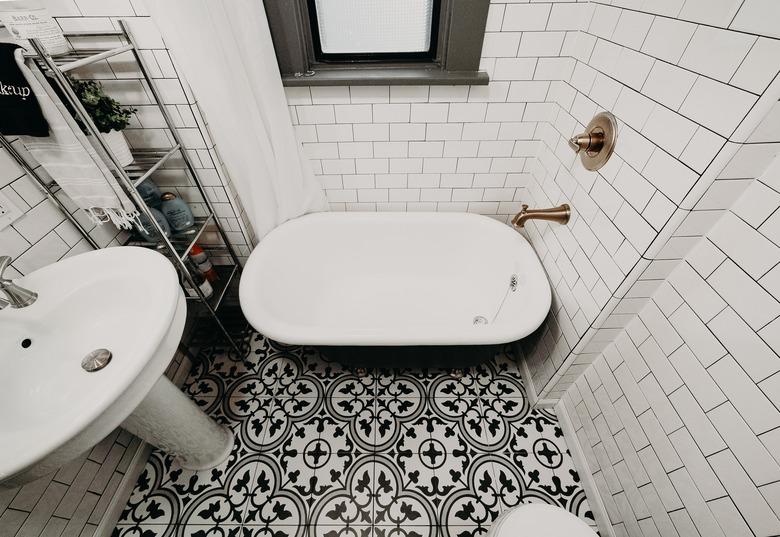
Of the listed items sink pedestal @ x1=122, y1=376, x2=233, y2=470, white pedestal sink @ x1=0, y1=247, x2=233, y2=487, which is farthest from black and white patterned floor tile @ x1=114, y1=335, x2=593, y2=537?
white pedestal sink @ x1=0, y1=247, x2=233, y2=487

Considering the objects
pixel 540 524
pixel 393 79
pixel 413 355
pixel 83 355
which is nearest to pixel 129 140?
pixel 83 355

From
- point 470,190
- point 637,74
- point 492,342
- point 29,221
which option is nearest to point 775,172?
point 637,74

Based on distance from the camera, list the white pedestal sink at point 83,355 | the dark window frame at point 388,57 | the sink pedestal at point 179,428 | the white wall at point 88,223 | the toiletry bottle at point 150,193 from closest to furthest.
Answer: the white pedestal sink at point 83,355 → the white wall at point 88,223 → the sink pedestal at point 179,428 → the dark window frame at point 388,57 → the toiletry bottle at point 150,193

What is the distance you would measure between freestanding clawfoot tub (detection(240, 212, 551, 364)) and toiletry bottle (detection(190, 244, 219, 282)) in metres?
0.25

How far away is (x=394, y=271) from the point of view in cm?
182

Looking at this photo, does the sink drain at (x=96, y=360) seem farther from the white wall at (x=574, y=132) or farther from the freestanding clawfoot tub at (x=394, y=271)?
the white wall at (x=574, y=132)

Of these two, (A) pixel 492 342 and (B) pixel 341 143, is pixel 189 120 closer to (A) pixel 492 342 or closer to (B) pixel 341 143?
(B) pixel 341 143

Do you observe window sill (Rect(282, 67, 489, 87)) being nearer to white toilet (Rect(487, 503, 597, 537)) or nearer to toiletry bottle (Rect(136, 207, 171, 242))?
toiletry bottle (Rect(136, 207, 171, 242))

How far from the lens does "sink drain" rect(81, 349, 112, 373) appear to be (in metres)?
0.82

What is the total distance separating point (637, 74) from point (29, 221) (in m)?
1.79

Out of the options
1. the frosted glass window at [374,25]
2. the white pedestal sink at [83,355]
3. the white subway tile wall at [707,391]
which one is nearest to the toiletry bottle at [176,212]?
the white pedestal sink at [83,355]

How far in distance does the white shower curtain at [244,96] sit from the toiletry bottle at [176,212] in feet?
0.72

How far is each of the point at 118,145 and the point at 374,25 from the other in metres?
1.03

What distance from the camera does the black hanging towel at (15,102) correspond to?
762 millimetres
